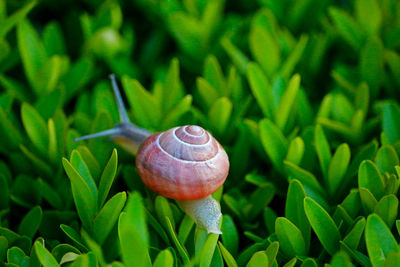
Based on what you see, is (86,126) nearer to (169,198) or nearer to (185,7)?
(169,198)

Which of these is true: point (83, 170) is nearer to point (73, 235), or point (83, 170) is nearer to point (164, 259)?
point (73, 235)

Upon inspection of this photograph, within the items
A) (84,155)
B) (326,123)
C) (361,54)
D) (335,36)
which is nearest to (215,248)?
(84,155)

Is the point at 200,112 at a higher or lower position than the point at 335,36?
lower

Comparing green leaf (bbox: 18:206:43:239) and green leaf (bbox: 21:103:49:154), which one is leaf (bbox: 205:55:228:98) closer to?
green leaf (bbox: 21:103:49:154)

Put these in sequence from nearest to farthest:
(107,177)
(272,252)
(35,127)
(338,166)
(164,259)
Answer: (164,259)
(272,252)
(107,177)
(338,166)
(35,127)

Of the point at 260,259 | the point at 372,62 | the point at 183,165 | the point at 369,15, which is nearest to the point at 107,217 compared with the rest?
the point at 183,165

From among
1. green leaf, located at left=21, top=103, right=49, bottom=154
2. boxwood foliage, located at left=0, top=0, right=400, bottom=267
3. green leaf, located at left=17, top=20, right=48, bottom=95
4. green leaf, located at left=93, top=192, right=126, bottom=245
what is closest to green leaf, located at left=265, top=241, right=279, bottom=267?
boxwood foliage, located at left=0, top=0, right=400, bottom=267

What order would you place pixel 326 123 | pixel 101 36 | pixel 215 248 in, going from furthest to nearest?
1. pixel 101 36
2. pixel 326 123
3. pixel 215 248
